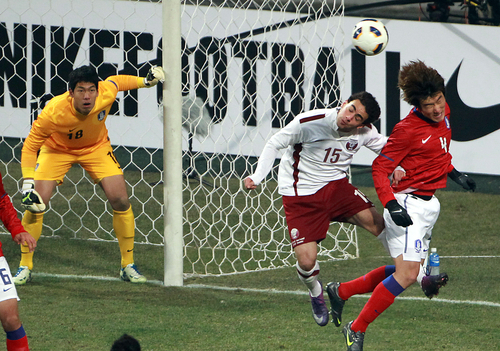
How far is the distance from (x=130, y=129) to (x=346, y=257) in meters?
3.64

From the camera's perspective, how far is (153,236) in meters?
6.70

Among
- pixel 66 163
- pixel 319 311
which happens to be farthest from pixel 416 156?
pixel 66 163

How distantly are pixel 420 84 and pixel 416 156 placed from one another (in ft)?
1.29

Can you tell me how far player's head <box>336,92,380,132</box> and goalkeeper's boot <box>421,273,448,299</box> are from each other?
3.10 ft

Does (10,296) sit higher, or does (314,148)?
(314,148)

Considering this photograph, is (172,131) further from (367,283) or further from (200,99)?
(200,99)

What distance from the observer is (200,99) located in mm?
7453

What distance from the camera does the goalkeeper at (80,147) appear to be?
16.0 ft

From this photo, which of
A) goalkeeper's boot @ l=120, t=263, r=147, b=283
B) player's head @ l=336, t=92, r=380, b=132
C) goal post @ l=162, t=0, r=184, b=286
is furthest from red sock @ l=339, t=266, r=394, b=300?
goalkeeper's boot @ l=120, t=263, r=147, b=283

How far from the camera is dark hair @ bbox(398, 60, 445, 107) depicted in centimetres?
373

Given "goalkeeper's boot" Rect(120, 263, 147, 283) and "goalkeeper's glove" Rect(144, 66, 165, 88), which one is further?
"goalkeeper's boot" Rect(120, 263, 147, 283)

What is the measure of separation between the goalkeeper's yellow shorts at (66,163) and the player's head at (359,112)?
2024 mm

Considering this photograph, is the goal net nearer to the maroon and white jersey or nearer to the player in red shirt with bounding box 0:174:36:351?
the maroon and white jersey


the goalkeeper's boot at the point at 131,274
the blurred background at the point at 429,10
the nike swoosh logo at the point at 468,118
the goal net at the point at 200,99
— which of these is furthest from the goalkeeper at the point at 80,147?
the blurred background at the point at 429,10
